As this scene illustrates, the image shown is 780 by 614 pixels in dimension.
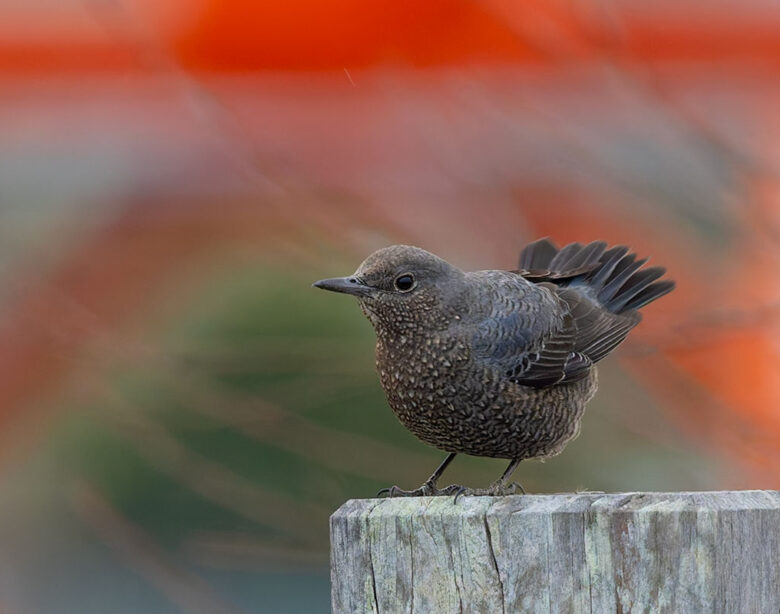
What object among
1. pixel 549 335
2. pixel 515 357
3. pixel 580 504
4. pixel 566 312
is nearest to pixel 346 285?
pixel 515 357

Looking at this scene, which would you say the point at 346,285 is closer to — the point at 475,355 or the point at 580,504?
the point at 475,355

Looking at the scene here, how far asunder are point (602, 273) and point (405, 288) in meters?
0.92

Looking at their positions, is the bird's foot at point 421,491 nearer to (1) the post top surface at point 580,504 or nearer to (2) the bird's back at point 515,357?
(2) the bird's back at point 515,357

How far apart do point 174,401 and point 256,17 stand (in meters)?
1.48

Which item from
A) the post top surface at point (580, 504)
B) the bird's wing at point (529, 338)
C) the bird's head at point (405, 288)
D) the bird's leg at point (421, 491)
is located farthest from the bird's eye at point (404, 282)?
the post top surface at point (580, 504)

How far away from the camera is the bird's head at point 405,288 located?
136 inches

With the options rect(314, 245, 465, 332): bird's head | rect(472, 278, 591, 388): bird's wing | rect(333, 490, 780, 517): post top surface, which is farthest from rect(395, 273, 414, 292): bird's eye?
rect(333, 490, 780, 517): post top surface

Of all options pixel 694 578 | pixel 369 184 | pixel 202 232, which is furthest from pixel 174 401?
pixel 694 578

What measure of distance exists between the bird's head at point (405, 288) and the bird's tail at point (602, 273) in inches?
21.8

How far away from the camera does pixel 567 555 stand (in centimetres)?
208

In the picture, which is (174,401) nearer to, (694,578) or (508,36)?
(508,36)

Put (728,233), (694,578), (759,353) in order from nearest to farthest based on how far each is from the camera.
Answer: (694,578), (759,353), (728,233)

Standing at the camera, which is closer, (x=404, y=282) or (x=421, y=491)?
(x=421, y=491)

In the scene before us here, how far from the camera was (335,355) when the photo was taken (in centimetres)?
406
